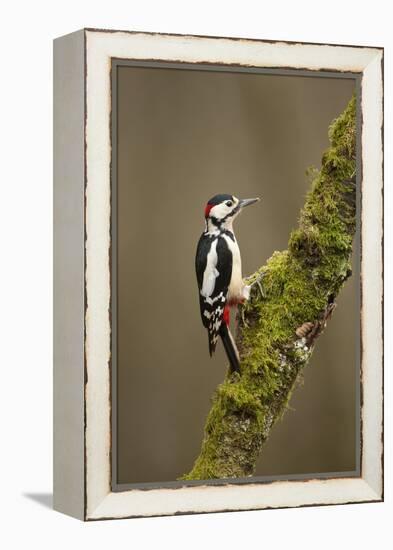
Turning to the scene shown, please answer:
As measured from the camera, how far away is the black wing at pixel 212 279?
6156 millimetres

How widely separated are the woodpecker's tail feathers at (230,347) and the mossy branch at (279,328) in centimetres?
4

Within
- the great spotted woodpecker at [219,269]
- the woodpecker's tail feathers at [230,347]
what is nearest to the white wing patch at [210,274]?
the great spotted woodpecker at [219,269]

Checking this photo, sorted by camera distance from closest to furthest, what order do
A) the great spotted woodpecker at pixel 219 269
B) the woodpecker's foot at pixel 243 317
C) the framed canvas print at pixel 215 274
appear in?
Answer: 1. the framed canvas print at pixel 215 274
2. the great spotted woodpecker at pixel 219 269
3. the woodpecker's foot at pixel 243 317

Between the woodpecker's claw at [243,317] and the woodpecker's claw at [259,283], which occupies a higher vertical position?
the woodpecker's claw at [259,283]

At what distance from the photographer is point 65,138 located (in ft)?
19.8

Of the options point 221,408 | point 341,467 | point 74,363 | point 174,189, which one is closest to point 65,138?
point 174,189

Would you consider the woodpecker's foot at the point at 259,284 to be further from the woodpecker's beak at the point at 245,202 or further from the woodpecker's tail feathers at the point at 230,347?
the woodpecker's beak at the point at 245,202

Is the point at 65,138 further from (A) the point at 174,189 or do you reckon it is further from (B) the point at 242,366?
(B) the point at 242,366

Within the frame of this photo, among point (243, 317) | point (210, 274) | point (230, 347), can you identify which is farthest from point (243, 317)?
point (210, 274)

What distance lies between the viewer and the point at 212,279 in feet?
20.3

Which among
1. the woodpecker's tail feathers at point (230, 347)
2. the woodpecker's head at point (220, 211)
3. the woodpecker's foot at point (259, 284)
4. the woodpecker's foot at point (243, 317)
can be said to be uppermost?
the woodpecker's head at point (220, 211)

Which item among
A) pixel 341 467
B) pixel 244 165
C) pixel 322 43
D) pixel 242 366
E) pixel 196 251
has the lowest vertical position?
pixel 341 467

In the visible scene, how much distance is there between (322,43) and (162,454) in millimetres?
2024

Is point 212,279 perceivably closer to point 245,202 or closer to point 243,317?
point 243,317
